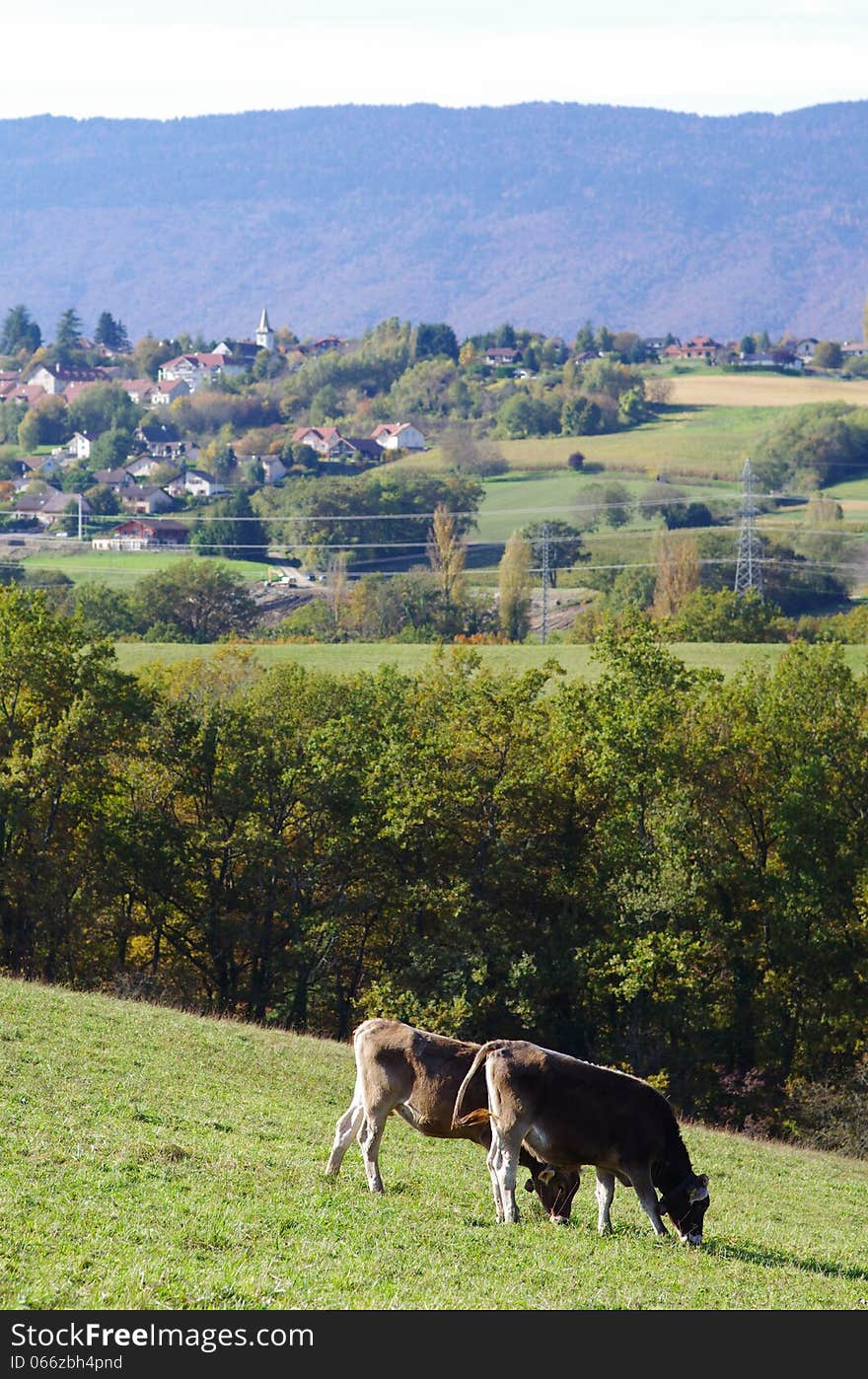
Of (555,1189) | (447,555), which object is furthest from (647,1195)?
(447,555)

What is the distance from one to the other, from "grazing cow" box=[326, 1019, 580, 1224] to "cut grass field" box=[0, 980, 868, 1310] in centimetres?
31

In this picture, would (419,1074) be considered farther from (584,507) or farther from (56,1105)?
(584,507)

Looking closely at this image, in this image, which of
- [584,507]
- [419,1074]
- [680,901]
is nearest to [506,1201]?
[419,1074]

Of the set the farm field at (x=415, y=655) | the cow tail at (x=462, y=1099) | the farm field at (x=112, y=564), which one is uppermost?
the cow tail at (x=462, y=1099)

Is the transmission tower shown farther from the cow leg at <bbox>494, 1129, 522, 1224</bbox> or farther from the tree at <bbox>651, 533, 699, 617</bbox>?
the cow leg at <bbox>494, 1129, 522, 1224</bbox>

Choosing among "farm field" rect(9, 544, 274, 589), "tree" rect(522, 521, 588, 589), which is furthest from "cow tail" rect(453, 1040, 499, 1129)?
"farm field" rect(9, 544, 274, 589)

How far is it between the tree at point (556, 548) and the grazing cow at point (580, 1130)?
131m

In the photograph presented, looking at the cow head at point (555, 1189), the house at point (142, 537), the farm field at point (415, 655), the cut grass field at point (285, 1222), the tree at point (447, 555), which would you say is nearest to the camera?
the cut grass field at point (285, 1222)

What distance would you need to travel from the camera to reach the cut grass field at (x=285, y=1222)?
11617mm

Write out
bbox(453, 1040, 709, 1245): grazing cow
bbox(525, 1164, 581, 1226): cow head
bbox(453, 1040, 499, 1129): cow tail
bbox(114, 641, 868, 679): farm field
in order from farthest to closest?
bbox(114, 641, 868, 679): farm field, bbox(525, 1164, 581, 1226): cow head, bbox(453, 1040, 499, 1129): cow tail, bbox(453, 1040, 709, 1245): grazing cow

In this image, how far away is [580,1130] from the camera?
49.3 feet

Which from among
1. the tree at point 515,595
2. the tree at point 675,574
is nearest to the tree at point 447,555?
the tree at point 515,595

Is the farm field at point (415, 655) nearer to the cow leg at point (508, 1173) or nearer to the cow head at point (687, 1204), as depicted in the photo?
the cow head at point (687, 1204)

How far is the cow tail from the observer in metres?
15.1
